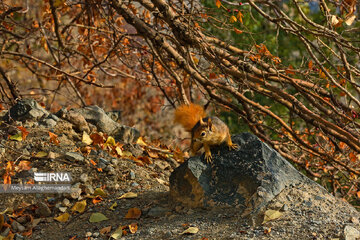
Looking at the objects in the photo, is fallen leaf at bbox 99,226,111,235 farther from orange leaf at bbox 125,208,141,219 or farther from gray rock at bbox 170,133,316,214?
gray rock at bbox 170,133,316,214

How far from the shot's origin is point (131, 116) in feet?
30.3

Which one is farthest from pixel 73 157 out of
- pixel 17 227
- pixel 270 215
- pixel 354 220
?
pixel 354 220

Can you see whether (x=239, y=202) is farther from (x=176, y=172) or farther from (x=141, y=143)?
(x=141, y=143)

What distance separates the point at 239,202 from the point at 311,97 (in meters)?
1.18

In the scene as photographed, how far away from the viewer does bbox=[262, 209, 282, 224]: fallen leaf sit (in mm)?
A: 2842

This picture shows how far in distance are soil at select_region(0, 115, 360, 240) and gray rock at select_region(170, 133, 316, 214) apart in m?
Result: 0.07

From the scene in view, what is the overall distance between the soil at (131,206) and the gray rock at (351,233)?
2 centimetres

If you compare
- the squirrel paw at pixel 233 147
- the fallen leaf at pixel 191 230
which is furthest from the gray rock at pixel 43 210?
the squirrel paw at pixel 233 147

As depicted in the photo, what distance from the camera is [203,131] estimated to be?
10.3 feet

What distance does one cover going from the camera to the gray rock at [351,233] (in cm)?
264

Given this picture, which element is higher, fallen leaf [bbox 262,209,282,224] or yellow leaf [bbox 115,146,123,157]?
yellow leaf [bbox 115,146,123,157]

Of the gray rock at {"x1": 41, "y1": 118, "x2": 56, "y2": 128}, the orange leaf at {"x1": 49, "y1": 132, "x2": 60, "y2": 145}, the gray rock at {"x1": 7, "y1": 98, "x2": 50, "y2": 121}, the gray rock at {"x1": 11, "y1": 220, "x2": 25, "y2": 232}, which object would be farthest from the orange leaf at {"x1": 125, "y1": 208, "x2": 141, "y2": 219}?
the gray rock at {"x1": 7, "y1": 98, "x2": 50, "y2": 121}

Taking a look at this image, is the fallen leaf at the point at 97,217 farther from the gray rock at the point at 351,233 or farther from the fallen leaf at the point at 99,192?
the gray rock at the point at 351,233

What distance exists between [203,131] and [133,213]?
2.54ft
